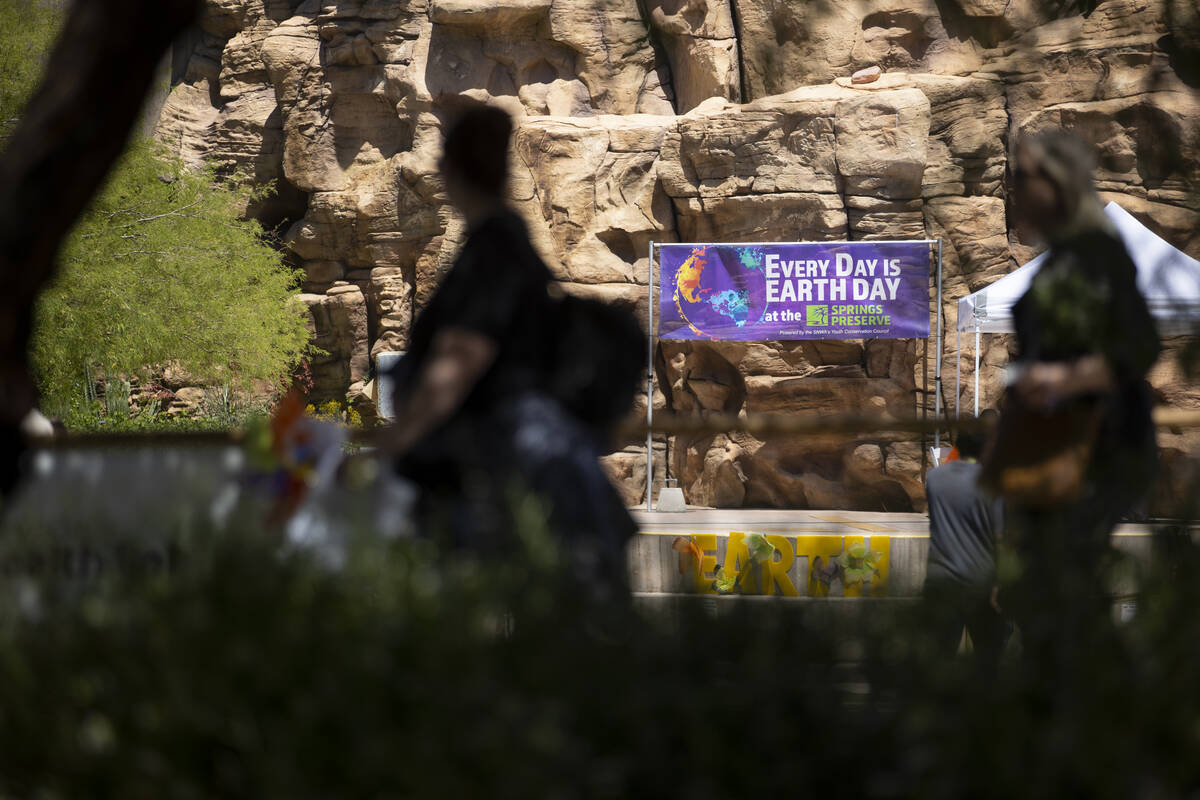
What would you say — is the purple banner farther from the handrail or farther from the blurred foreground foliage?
the blurred foreground foliage

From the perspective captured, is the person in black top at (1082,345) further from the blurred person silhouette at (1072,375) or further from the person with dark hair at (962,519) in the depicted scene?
the person with dark hair at (962,519)

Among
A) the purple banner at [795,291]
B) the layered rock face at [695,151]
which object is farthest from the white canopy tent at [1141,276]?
the layered rock face at [695,151]

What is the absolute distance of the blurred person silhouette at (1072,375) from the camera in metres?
2.16

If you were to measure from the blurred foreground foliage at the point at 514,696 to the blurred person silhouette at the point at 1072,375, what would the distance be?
0.55 m

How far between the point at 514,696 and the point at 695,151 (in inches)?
630

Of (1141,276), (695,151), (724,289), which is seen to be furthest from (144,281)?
(1141,276)

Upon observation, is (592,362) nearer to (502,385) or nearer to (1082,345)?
(502,385)

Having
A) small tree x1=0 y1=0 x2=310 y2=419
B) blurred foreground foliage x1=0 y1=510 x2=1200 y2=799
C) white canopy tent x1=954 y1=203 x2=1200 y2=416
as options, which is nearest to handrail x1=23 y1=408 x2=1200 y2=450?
blurred foreground foliage x1=0 y1=510 x2=1200 y2=799

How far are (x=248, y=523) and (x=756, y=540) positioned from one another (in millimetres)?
5837

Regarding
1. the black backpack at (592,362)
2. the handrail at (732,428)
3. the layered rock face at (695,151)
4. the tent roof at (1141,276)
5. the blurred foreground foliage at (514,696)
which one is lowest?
the blurred foreground foliage at (514,696)

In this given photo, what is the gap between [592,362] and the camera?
86.4 inches

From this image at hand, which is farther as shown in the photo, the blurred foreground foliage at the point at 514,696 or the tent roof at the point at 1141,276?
the tent roof at the point at 1141,276

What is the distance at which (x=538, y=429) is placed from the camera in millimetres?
2117

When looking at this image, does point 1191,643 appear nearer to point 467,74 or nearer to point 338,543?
point 338,543
